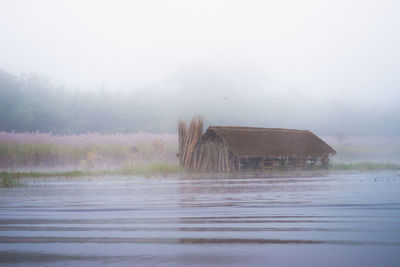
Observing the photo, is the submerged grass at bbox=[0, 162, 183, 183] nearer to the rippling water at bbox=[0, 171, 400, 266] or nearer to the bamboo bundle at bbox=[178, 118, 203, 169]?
the bamboo bundle at bbox=[178, 118, 203, 169]

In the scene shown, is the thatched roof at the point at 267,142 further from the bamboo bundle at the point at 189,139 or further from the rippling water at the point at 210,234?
the rippling water at the point at 210,234

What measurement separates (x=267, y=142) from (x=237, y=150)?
3.97m

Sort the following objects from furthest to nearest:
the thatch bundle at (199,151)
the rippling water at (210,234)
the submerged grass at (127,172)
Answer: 1. the thatch bundle at (199,151)
2. the submerged grass at (127,172)
3. the rippling water at (210,234)

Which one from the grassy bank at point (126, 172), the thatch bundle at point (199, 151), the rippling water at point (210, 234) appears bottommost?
the rippling water at point (210, 234)

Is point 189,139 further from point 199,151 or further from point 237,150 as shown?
point 237,150

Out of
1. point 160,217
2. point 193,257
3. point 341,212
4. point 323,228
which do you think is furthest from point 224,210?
point 193,257

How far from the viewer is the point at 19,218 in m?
6.48

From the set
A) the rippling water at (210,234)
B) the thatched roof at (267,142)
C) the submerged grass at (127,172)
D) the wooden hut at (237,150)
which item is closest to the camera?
the rippling water at (210,234)

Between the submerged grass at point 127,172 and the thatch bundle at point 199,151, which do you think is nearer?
the submerged grass at point 127,172

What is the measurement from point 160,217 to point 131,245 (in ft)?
6.48

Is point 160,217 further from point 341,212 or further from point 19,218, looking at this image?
point 341,212

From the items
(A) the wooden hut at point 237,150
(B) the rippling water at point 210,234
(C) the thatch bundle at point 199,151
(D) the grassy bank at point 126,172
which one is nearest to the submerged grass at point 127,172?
(D) the grassy bank at point 126,172

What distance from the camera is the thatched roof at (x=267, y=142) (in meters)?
28.8

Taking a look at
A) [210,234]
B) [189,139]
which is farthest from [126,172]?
[210,234]
